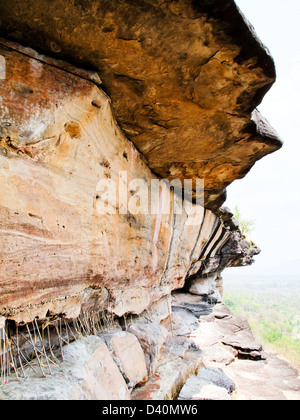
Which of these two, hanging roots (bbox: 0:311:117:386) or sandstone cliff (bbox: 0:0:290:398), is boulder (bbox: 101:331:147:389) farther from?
hanging roots (bbox: 0:311:117:386)

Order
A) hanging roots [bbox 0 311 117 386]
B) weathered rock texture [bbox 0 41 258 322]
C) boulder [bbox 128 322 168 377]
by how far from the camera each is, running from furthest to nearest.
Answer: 1. boulder [bbox 128 322 168 377]
2. hanging roots [bbox 0 311 117 386]
3. weathered rock texture [bbox 0 41 258 322]

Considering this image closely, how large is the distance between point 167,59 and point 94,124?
0.98 metres

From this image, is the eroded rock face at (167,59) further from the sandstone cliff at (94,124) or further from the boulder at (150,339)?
the boulder at (150,339)

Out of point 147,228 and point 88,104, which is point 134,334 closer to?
point 147,228

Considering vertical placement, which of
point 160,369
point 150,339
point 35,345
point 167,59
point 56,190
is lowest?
point 160,369

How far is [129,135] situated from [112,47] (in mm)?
1255

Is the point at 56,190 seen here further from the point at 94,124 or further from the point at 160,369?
the point at 160,369

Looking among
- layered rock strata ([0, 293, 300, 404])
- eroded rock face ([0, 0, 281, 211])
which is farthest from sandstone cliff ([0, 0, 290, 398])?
layered rock strata ([0, 293, 300, 404])

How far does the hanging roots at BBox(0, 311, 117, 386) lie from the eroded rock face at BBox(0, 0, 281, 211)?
8.22 ft

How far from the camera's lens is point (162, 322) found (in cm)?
600

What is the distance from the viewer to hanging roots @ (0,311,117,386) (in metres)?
2.20

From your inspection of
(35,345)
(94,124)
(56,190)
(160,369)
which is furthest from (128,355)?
(94,124)

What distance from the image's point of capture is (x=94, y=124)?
2684 millimetres

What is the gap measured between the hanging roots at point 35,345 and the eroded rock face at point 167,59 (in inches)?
98.7
